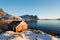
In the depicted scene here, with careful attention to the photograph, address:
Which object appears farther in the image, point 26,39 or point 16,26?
point 16,26

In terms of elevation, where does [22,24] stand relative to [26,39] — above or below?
above

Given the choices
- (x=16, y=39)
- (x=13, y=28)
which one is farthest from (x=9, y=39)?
(x=13, y=28)

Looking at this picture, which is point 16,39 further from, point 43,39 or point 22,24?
point 22,24

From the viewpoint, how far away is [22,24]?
29.5m

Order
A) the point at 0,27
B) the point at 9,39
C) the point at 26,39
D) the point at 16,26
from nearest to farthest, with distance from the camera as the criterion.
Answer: the point at 9,39 → the point at 26,39 → the point at 16,26 → the point at 0,27

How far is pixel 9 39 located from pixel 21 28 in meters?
10.2

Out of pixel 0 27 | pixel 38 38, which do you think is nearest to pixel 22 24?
pixel 38 38

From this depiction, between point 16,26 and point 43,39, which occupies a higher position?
point 16,26

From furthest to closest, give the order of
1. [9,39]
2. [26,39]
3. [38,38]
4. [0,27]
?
[0,27] < [38,38] < [26,39] < [9,39]

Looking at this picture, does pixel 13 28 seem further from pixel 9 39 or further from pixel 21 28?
pixel 9 39

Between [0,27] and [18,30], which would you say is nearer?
[18,30]

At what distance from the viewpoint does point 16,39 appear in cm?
1939

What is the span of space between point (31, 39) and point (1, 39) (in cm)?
613

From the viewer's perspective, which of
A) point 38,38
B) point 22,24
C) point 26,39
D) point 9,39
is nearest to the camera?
point 9,39
